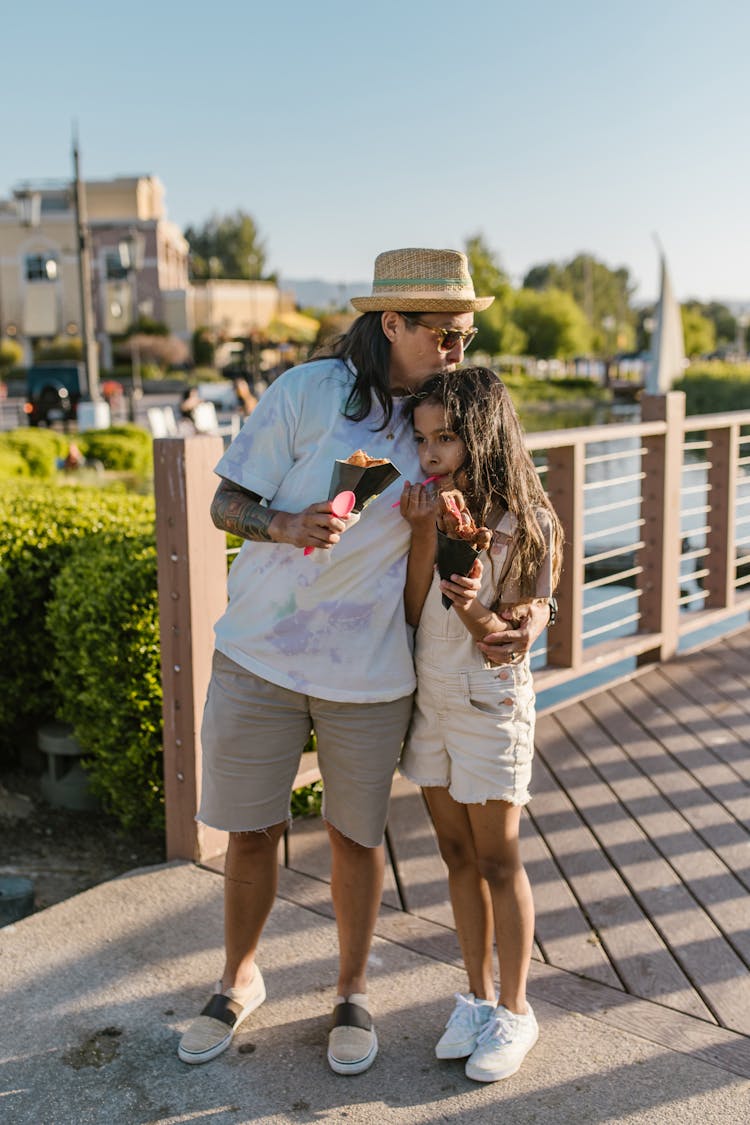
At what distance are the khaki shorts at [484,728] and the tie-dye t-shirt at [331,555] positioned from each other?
0.12 metres

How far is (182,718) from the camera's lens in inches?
135

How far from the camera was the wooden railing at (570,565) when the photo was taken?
3348mm

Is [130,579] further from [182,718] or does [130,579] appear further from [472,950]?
[472,950]

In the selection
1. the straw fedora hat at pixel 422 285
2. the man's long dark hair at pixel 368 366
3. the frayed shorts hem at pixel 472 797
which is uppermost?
the straw fedora hat at pixel 422 285

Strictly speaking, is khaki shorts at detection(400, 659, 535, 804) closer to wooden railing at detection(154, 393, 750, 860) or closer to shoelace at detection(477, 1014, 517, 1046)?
shoelace at detection(477, 1014, 517, 1046)

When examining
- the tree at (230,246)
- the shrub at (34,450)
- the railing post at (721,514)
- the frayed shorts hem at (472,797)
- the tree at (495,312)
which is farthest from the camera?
the tree at (230,246)

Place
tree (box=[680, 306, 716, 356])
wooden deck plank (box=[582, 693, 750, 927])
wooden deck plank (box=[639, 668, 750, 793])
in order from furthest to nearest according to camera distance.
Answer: tree (box=[680, 306, 716, 356]) < wooden deck plank (box=[639, 668, 750, 793]) < wooden deck plank (box=[582, 693, 750, 927])

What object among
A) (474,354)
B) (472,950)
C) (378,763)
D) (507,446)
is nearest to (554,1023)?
(472,950)

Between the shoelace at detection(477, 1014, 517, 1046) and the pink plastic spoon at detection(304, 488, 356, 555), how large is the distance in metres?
1.20

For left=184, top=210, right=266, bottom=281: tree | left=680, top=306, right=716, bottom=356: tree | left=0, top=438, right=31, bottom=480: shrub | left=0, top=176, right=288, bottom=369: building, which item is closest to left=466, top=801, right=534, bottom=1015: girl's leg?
left=0, top=438, right=31, bottom=480: shrub

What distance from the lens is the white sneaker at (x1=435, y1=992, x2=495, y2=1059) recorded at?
2.49m

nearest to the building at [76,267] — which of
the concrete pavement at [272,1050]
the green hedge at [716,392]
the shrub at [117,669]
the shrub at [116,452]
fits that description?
the green hedge at [716,392]

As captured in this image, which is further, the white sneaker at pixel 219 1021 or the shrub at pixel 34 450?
the shrub at pixel 34 450

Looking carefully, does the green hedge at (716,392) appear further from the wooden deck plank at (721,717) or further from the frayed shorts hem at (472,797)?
the frayed shorts hem at (472,797)
